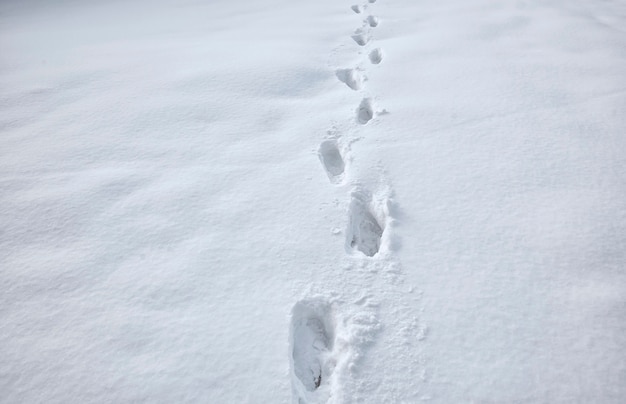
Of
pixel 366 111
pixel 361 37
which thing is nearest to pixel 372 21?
pixel 361 37

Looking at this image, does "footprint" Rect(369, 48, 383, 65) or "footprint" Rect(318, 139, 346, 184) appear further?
"footprint" Rect(369, 48, 383, 65)

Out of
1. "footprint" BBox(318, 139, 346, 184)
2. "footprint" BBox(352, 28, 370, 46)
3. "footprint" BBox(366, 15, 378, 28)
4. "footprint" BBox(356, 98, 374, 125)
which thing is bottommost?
"footprint" BBox(318, 139, 346, 184)

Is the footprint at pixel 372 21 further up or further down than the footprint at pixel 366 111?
further up

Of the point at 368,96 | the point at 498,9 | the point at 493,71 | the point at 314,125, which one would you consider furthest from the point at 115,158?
the point at 498,9

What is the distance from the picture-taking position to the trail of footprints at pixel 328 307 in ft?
3.62

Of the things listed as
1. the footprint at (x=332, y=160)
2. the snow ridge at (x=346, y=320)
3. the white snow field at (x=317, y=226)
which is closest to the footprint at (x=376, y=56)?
the white snow field at (x=317, y=226)

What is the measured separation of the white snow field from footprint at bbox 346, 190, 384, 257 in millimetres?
13

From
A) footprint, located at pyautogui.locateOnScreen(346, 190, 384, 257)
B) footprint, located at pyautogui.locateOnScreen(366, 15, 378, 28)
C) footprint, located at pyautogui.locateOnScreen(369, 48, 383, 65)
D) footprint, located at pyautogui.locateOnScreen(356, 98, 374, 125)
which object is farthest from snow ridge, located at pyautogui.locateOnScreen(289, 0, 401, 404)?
footprint, located at pyautogui.locateOnScreen(366, 15, 378, 28)

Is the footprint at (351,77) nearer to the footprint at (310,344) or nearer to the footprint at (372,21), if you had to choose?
the footprint at (372,21)

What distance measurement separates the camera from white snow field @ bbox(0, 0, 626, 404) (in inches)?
41.8

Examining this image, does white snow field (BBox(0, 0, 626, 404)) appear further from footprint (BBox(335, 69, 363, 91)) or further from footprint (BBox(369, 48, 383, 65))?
footprint (BBox(369, 48, 383, 65))

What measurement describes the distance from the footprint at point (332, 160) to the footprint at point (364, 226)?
18 centimetres

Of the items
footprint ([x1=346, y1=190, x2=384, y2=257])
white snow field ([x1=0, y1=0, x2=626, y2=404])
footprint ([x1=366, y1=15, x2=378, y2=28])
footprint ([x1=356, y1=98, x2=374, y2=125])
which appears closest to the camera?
white snow field ([x1=0, y1=0, x2=626, y2=404])

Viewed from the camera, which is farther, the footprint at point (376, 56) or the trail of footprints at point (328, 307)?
the footprint at point (376, 56)
